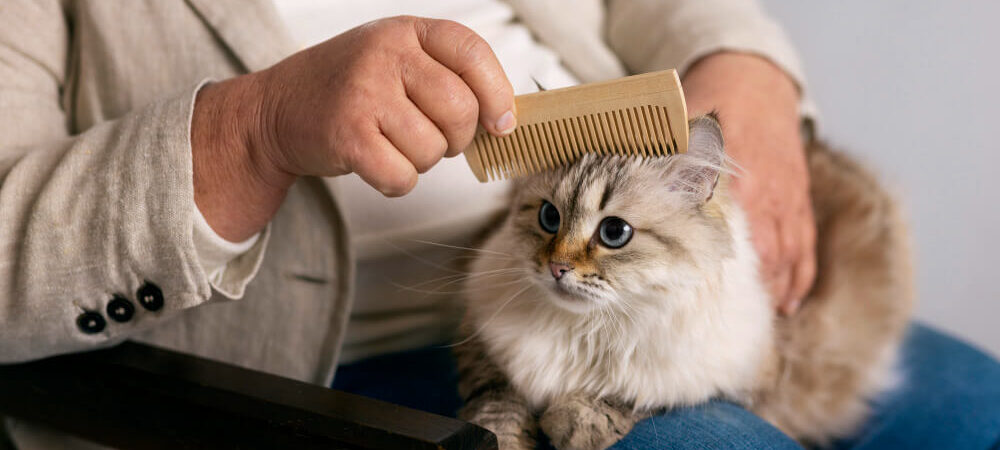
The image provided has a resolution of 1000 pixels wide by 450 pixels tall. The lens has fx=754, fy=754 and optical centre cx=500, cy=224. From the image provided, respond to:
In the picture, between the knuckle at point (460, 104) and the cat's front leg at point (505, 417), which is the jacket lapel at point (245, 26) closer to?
the knuckle at point (460, 104)

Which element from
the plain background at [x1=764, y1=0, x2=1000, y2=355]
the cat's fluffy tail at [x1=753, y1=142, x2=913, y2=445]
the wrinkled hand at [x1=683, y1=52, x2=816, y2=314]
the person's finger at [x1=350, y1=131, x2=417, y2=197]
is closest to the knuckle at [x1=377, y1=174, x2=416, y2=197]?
the person's finger at [x1=350, y1=131, x2=417, y2=197]

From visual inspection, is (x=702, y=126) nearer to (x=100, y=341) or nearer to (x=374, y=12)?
(x=374, y=12)

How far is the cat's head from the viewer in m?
1.04

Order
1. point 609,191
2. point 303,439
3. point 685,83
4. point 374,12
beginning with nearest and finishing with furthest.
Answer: point 303,439 < point 609,191 < point 374,12 < point 685,83

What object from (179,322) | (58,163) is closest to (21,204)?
(58,163)


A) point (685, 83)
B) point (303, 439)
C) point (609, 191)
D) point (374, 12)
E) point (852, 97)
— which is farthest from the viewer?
point (852, 97)

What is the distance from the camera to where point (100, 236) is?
1046 mm

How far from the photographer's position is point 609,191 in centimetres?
105

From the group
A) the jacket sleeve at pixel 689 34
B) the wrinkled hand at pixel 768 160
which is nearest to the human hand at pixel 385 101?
the wrinkled hand at pixel 768 160

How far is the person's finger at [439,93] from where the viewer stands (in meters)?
0.91

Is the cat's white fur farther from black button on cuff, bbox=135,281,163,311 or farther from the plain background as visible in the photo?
the plain background

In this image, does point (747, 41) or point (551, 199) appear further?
point (747, 41)

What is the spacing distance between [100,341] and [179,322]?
28 centimetres

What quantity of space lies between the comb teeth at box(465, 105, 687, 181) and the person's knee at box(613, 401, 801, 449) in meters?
0.40
